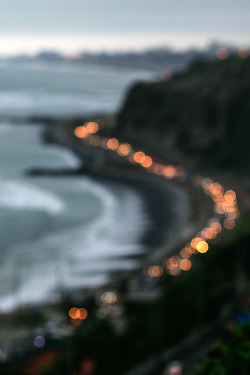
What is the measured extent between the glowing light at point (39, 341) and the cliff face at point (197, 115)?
26.3m

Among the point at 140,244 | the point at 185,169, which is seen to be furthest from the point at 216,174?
the point at 140,244

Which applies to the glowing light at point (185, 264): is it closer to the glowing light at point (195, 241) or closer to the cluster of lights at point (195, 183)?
the cluster of lights at point (195, 183)

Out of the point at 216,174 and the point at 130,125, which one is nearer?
the point at 216,174

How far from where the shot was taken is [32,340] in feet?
44.6

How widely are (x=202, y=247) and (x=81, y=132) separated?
3503cm

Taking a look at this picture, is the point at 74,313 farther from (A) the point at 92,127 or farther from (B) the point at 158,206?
(A) the point at 92,127

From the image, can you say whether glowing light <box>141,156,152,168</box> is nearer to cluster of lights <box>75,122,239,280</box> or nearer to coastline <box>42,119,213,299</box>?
cluster of lights <box>75,122,239,280</box>

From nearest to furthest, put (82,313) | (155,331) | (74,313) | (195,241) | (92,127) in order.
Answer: (155,331), (74,313), (82,313), (195,241), (92,127)

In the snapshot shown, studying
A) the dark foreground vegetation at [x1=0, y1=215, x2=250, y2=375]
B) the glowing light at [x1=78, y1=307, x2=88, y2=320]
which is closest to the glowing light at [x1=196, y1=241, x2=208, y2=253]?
the glowing light at [x1=78, y1=307, x2=88, y2=320]

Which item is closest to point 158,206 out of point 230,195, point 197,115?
point 230,195

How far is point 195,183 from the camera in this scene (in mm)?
34875

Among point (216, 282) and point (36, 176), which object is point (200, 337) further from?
point (36, 176)

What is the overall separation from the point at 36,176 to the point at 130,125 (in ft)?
44.8

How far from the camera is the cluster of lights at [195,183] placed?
20.0 m
